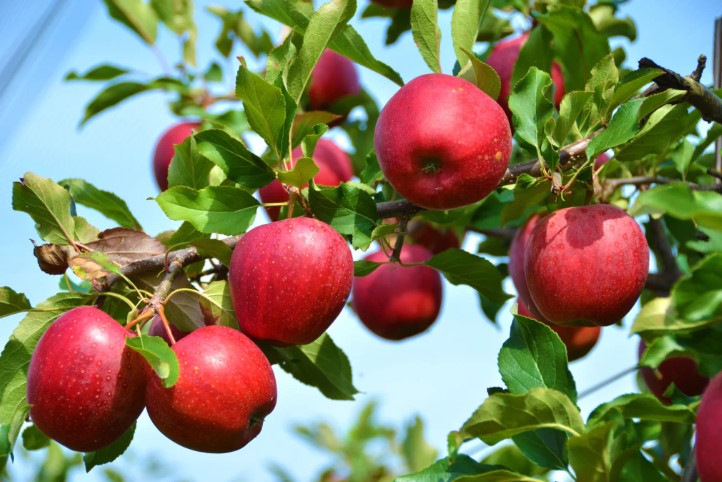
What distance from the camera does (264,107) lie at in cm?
130

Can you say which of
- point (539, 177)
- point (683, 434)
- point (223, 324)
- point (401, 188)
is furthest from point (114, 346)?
point (683, 434)

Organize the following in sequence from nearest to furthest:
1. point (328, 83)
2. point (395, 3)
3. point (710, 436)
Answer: point (710, 436)
point (395, 3)
point (328, 83)

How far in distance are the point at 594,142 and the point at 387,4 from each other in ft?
4.07

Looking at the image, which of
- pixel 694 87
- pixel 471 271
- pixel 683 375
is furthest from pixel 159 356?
pixel 683 375

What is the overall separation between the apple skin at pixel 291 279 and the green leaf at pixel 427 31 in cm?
41

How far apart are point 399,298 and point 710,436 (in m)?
1.54

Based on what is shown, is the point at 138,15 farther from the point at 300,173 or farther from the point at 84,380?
the point at 84,380

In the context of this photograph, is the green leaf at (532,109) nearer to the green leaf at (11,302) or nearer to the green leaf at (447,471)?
the green leaf at (447,471)

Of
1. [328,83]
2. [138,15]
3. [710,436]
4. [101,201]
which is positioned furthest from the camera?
[138,15]

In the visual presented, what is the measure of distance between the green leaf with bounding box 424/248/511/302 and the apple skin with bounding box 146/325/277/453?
432 millimetres

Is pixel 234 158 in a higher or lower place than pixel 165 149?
higher

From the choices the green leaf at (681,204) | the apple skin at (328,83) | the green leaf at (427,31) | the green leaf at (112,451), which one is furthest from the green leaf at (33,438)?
the green leaf at (681,204)

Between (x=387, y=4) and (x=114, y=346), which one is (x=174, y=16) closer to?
(x=387, y=4)

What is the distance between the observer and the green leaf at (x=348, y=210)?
135 cm
